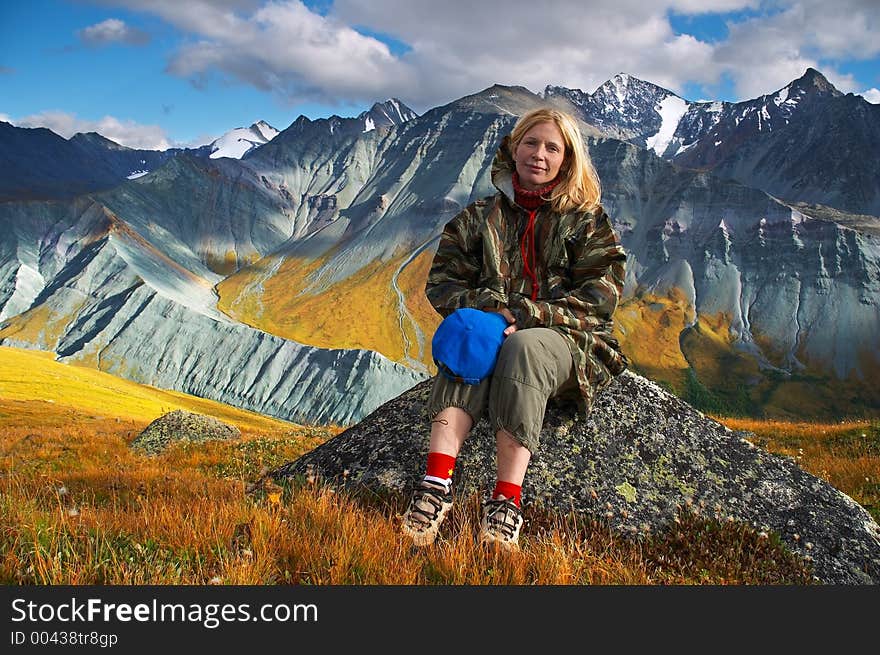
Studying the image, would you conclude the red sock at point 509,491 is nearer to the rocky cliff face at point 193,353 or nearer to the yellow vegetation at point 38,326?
the rocky cliff face at point 193,353

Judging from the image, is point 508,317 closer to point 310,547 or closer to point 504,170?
point 504,170

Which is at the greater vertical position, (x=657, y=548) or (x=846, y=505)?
(x=846, y=505)

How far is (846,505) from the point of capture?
6094mm

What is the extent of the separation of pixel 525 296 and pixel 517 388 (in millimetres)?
1409

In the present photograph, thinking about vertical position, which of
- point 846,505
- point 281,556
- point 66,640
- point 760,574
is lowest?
point 66,640

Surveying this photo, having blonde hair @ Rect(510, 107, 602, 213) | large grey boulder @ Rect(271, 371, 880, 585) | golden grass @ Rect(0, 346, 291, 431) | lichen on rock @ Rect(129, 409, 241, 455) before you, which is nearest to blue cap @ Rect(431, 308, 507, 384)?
large grey boulder @ Rect(271, 371, 880, 585)

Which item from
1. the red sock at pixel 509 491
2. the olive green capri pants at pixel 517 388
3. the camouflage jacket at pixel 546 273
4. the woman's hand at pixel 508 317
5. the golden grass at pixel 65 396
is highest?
the camouflage jacket at pixel 546 273

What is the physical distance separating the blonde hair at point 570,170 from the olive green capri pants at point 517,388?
151cm

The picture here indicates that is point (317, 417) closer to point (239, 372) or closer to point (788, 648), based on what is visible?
point (239, 372)

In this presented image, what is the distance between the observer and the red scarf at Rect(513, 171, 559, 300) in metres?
6.10

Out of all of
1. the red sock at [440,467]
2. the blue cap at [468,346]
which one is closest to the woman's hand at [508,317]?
the blue cap at [468,346]

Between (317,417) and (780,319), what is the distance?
130329mm

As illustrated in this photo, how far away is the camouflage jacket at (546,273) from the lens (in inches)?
221

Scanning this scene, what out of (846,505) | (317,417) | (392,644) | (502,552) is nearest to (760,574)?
(846,505)
